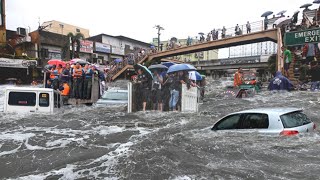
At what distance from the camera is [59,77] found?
15.4m

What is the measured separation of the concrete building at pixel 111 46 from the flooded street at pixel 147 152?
139 feet

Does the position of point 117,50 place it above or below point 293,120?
above

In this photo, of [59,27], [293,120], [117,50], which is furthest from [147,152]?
[59,27]

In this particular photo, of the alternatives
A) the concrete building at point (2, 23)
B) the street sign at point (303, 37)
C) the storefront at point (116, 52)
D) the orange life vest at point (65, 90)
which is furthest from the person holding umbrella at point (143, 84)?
the storefront at point (116, 52)

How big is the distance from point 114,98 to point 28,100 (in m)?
3.69

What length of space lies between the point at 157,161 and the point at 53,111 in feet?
22.4

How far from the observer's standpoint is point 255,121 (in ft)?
21.3

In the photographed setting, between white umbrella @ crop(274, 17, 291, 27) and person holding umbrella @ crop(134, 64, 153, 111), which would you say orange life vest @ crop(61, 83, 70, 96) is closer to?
person holding umbrella @ crop(134, 64, 153, 111)

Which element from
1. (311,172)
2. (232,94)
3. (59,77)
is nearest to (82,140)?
(311,172)

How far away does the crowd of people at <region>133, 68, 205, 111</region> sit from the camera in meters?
12.0

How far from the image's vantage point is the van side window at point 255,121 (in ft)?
20.7

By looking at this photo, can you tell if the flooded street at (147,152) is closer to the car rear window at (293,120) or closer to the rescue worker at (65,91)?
the car rear window at (293,120)

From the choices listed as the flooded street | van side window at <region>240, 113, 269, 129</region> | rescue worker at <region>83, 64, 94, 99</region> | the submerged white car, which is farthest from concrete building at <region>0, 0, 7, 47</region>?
van side window at <region>240, 113, 269, 129</region>

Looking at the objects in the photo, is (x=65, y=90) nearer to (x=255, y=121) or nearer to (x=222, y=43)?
(x=255, y=121)
